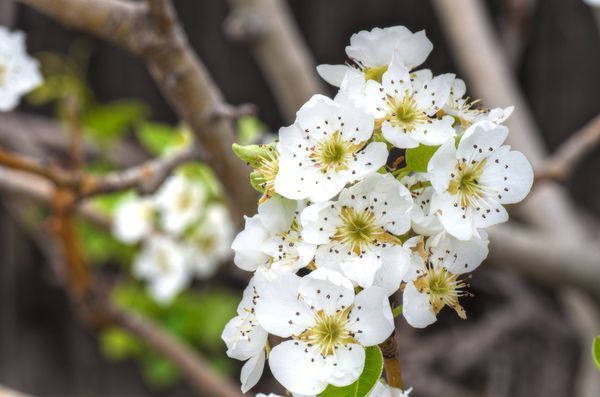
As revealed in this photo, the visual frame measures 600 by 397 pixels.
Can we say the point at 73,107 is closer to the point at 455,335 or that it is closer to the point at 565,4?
the point at 455,335

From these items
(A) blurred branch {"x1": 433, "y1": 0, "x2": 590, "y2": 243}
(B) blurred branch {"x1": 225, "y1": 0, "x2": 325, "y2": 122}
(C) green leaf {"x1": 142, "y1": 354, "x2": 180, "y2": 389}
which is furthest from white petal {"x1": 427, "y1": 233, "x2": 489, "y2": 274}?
(C) green leaf {"x1": 142, "y1": 354, "x2": 180, "y2": 389}

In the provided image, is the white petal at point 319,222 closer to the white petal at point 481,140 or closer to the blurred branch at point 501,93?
the white petal at point 481,140

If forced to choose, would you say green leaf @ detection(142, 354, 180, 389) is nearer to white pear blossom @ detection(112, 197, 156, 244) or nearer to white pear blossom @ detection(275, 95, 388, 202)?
white pear blossom @ detection(112, 197, 156, 244)

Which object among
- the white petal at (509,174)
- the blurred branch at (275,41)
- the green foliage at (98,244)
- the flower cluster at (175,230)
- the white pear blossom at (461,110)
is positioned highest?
the white pear blossom at (461,110)

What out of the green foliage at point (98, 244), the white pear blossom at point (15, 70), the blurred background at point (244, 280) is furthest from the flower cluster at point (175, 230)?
the white pear blossom at point (15, 70)

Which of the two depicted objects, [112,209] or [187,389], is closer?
[112,209]

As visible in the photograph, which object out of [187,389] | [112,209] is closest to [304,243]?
[112,209]

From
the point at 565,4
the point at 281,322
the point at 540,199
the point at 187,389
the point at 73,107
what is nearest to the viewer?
the point at 281,322
